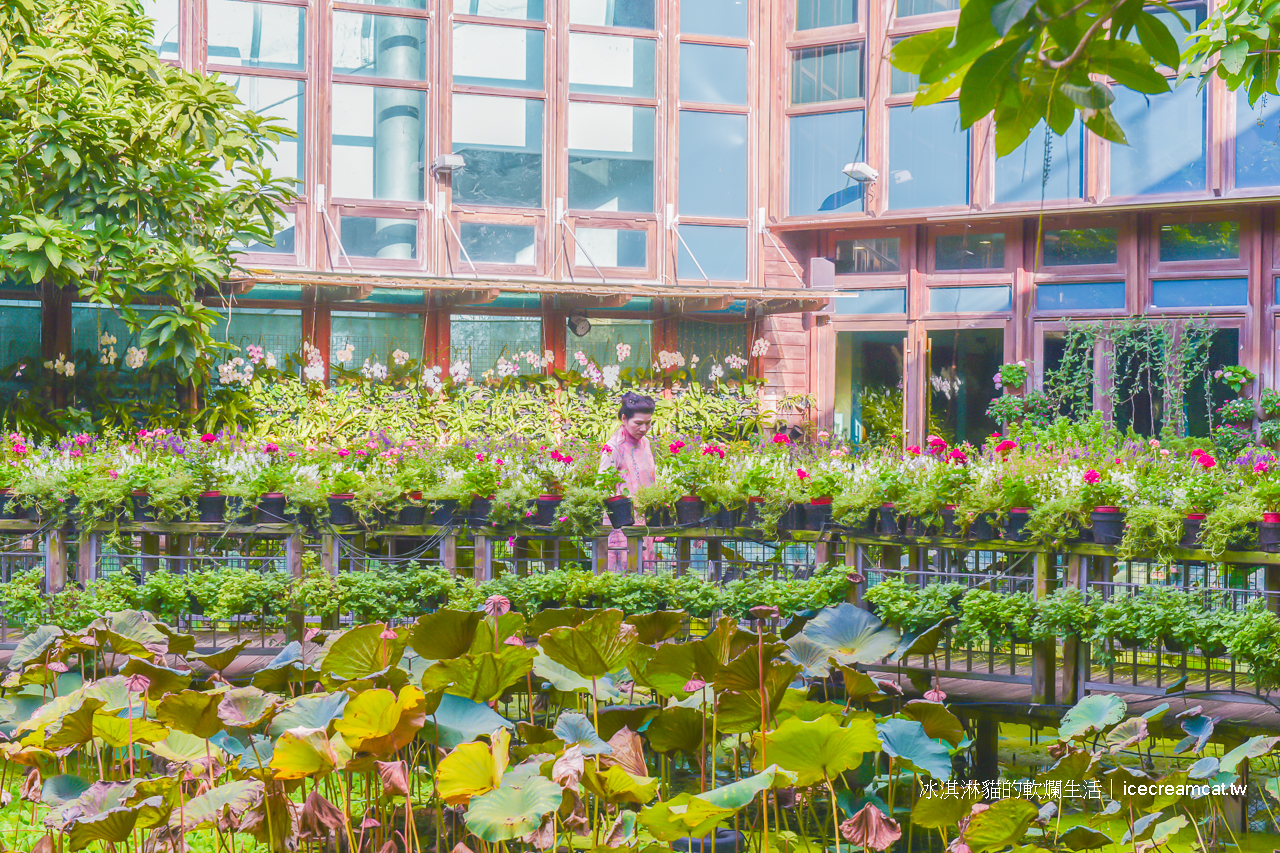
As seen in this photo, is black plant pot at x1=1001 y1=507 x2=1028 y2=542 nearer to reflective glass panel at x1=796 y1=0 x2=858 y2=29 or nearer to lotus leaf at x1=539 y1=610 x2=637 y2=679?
lotus leaf at x1=539 y1=610 x2=637 y2=679

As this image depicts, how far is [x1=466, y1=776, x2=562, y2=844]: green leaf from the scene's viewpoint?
8.03 ft

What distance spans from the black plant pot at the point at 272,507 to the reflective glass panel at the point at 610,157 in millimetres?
7759

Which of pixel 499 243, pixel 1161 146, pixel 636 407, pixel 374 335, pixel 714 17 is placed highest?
pixel 714 17

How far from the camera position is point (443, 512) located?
542cm

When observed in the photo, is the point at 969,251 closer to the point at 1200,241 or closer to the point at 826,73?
the point at 1200,241

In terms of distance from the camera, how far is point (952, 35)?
162 cm

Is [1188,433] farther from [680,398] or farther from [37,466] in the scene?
[37,466]

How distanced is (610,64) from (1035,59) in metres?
11.5

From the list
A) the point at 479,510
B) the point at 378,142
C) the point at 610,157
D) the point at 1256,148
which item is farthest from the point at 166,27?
the point at 1256,148

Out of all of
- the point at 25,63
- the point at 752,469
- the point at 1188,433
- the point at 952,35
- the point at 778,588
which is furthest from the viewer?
the point at 1188,433

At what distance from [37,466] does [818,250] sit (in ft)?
30.6

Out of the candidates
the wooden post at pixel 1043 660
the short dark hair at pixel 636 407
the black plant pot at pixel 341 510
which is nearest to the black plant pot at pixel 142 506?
the black plant pot at pixel 341 510

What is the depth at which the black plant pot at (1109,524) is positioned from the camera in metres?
4.41

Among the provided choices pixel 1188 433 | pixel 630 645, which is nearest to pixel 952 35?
pixel 630 645
